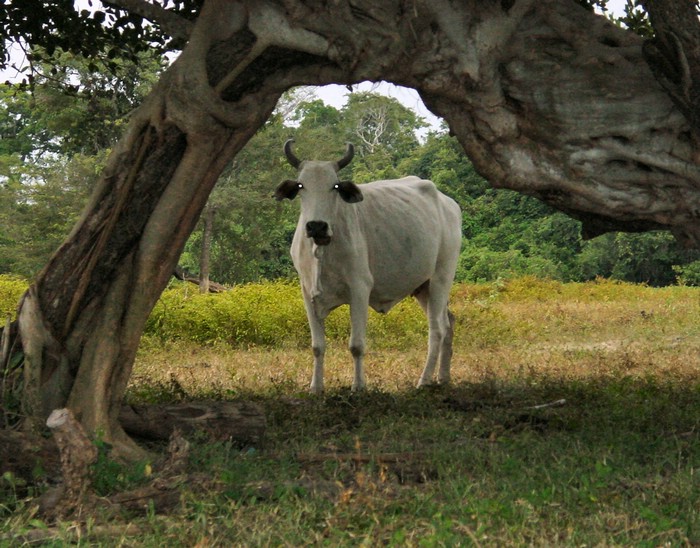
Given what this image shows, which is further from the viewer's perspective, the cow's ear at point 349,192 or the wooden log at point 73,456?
the cow's ear at point 349,192

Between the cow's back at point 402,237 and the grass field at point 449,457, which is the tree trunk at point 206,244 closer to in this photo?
the grass field at point 449,457

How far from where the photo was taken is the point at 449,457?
548 centimetres

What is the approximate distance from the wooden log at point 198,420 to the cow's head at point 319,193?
2.25 metres

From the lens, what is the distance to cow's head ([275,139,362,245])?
800 centimetres

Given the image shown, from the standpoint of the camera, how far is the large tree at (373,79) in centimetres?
580

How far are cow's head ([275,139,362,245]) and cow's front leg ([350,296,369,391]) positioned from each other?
76 cm

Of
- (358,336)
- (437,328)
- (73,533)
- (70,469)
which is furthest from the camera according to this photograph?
(437,328)

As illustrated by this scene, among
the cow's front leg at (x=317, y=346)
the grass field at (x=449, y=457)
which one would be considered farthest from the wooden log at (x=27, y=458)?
the cow's front leg at (x=317, y=346)

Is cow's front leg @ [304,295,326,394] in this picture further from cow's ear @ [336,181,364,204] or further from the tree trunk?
the tree trunk

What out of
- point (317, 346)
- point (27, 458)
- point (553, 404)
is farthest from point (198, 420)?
point (317, 346)

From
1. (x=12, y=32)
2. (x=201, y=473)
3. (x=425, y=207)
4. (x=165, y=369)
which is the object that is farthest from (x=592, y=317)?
(x=201, y=473)

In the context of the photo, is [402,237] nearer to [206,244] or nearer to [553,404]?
[553,404]

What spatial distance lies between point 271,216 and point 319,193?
65.8 ft

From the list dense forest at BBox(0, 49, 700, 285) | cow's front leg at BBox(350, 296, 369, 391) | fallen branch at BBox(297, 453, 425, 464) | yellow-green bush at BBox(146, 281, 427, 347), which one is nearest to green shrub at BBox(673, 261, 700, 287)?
dense forest at BBox(0, 49, 700, 285)
